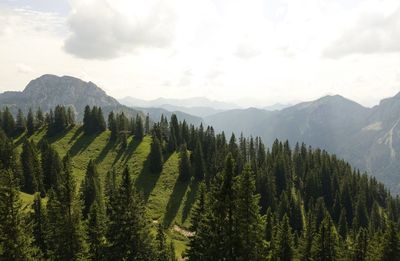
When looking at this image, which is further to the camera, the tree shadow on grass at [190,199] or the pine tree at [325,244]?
the tree shadow on grass at [190,199]

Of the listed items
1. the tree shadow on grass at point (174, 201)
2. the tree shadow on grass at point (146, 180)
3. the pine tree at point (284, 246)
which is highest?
the pine tree at point (284, 246)

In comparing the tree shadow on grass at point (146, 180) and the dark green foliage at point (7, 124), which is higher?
the dark green foliage at point (7, 124)

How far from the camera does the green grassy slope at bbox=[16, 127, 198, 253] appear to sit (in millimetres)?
111625

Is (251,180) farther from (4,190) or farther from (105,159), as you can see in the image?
(105,159)

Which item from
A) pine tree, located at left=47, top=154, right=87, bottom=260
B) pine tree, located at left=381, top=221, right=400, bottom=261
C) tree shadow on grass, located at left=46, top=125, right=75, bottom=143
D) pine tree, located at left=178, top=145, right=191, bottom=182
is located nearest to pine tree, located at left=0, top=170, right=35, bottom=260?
pine tree, located at left=47, top=154, right=87, bottom=260

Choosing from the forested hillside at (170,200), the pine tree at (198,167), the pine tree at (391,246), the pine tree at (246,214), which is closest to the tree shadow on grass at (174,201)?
the forested hillside at (170,200)

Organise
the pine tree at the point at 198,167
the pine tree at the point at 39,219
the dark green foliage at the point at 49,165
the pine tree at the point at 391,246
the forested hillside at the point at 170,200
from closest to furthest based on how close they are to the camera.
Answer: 1. the forested hillside at the point at 170,200
2. the pine tree at the point at 391,246
3. the pine tree at the point at 39,219
4. the dark green foliage at the point at 49,165
5. the pine tree at the point at 198,167

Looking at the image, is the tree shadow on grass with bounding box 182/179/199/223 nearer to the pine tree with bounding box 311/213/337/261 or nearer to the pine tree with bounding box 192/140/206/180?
the pine tree with bounding box 192/140/206/180

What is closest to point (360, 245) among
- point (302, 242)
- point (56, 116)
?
point (302, 242)

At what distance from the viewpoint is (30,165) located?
101 meters

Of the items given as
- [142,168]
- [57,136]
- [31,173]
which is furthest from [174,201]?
[57,136]

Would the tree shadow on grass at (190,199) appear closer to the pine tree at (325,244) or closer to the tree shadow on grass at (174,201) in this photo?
the tree shadow on grass at (174,201)

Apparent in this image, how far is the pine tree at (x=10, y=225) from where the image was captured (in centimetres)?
3388

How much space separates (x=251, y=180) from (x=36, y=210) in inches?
1527
